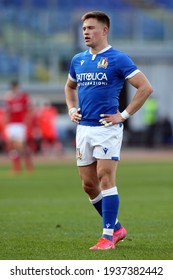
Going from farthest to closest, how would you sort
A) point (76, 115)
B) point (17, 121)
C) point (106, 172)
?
point (17, 121) → point (76, 115) → point (106, 172)

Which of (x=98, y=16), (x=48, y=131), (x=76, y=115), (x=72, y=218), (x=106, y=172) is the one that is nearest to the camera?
(x=106, y=172)

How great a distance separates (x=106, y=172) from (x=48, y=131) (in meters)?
31.8

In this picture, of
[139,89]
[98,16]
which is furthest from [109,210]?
[98,16]

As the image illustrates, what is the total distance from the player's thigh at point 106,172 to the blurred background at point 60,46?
38464 millimetres

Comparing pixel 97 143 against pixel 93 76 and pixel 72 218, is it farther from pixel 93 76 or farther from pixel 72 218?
pixel 72 218

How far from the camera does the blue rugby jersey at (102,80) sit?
1079cm

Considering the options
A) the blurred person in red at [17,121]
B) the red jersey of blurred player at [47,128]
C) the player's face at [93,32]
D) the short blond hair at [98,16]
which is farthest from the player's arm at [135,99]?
the red jersey of blurred player at [47,128]

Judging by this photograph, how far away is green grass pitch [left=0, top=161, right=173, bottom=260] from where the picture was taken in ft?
34.3

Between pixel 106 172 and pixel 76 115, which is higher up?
pixel 76 115

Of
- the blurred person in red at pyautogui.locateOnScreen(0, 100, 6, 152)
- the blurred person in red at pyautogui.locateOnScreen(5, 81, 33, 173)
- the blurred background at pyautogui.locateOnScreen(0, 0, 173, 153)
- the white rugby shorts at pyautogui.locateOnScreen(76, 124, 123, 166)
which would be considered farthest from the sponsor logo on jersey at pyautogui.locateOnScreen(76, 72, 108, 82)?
the blurred background at pyautogui.locateOnScreen(0, 0, 173, 153)

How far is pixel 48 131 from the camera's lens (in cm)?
4247

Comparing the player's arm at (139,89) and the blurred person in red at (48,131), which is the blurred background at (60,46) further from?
the player's arm at (139,89)
